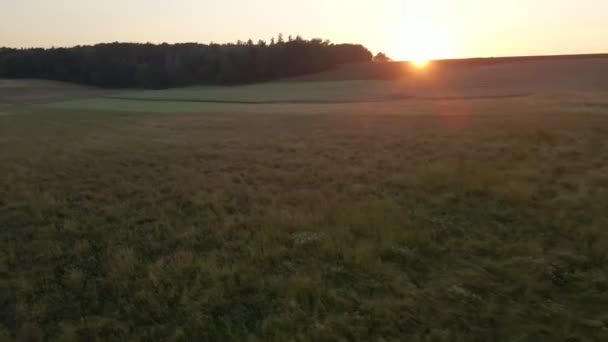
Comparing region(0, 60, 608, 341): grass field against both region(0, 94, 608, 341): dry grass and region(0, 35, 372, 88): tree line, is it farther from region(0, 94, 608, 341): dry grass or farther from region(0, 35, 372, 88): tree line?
region(0, 35, 372, 88): tree line

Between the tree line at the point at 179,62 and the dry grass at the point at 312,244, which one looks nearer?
the dry grass at the point at 312,244

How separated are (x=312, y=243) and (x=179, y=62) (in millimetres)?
77107

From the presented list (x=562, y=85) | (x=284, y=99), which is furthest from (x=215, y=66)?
(x=562, y=85)

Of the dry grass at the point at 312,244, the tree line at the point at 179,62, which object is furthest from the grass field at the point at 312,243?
the tree line at the point at 179,62

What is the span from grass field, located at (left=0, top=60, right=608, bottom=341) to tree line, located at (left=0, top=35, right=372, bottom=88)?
59.4m

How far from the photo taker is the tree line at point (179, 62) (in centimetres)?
7419

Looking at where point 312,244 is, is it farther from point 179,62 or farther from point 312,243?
point 179,62

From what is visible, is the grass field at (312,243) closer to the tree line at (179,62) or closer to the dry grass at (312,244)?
the dry grass at (312,244)

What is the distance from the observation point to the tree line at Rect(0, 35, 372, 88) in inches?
2921

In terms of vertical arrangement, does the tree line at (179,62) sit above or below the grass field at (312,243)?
above

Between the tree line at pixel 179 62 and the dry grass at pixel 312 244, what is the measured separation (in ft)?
196

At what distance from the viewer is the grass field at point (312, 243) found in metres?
5.45

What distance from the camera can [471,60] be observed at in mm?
64438

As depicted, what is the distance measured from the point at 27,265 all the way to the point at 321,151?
36.3 ft
